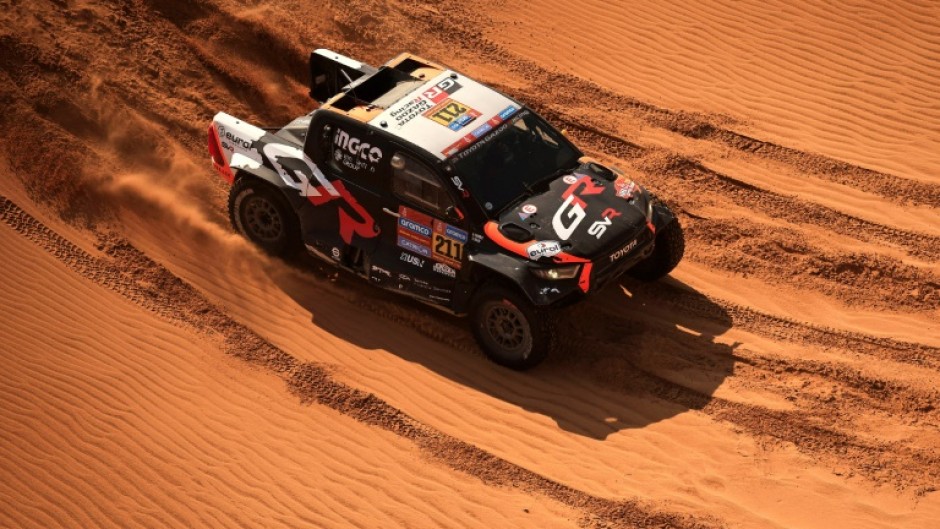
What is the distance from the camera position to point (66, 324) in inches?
466

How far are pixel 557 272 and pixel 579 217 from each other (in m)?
0.63

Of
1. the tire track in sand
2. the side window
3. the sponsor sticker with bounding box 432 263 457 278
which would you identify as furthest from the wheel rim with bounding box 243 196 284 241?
the sponsor sticker with bounding box 432 263 457 278

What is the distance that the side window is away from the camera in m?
10.8

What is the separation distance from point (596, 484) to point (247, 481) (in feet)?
10.00

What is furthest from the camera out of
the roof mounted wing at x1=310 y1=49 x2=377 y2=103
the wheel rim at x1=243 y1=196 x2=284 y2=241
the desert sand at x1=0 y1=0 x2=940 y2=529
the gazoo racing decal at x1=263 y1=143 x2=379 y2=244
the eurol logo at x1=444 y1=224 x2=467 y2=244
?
the roof mounted wing at x1=310 y1=49 x2=377 y2=103

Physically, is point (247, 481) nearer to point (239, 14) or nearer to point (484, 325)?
point (484, 325)

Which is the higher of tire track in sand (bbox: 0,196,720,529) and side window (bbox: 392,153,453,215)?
side window (bbox: 392,153,453,215)

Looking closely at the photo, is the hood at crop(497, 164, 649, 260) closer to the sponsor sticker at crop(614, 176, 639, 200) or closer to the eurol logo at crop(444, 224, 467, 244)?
the sponsor sticker at crop(614, 176, 639, 200)

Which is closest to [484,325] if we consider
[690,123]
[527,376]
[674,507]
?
[527,376]

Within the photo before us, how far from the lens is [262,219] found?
1238 cm

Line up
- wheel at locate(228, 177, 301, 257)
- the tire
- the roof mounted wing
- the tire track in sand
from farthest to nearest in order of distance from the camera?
the roof mounted wing
wheel at locate(228, 177, 301, 257)
the tire
the tire track in sand

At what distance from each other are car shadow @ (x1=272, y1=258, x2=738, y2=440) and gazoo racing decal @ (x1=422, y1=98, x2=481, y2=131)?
6.40ft

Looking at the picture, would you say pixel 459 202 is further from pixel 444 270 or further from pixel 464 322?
pixel 464 322

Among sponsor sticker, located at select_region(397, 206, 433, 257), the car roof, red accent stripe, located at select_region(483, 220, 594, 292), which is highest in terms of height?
the car roof
